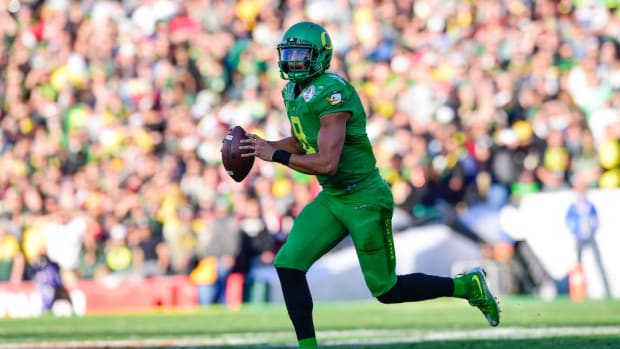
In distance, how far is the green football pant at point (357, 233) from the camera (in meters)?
6.31

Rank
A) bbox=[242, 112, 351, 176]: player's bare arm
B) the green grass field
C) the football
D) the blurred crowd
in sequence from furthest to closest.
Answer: the blurred crowd < the green grass field < the football < bbox=[242, 112, 351, 176]: player's bare arm

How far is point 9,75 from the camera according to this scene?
1906 centimetres

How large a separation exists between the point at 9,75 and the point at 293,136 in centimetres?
1326

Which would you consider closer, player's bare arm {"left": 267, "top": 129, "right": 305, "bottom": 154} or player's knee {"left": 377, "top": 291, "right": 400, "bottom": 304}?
player's knee {"left": 377, "top": 291, "right": 400, "bottom": 304}

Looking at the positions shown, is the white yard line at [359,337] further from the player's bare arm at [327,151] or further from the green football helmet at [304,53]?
the green football helmet at [304,53]

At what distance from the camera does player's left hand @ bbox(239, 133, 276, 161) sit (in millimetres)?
6250

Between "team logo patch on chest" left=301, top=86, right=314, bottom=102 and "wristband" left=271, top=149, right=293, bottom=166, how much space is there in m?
0.28

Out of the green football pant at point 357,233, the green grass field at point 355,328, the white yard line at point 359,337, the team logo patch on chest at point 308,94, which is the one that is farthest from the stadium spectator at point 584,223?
the team logo patch on chest at point 308,94

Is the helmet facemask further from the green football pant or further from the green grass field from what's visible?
the green grass field

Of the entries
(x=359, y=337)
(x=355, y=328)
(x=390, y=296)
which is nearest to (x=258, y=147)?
(x=390, y=296)

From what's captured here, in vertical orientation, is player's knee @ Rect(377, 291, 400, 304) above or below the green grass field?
above

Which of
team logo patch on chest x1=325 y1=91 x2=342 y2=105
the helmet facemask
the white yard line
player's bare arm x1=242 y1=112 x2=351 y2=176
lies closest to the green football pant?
player's bare arm x1=242 y1=112 x2=351 y2=176

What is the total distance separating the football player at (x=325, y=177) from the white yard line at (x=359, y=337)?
1.99 meters

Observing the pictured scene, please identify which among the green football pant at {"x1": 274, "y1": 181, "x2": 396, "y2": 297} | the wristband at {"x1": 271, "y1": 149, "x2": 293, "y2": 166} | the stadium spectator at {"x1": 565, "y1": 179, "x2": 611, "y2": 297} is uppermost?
the wristband at {"x1": 271, "y1": 149, "x2": 293, "y2": 166}
